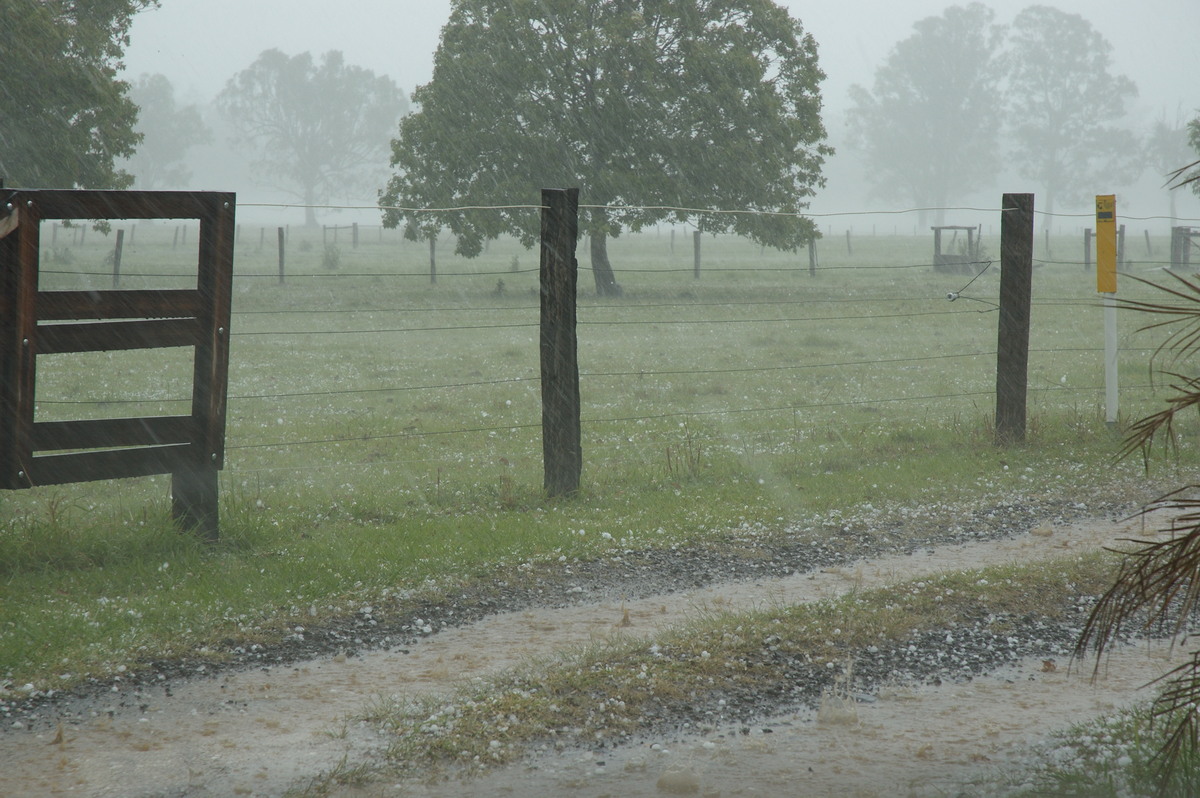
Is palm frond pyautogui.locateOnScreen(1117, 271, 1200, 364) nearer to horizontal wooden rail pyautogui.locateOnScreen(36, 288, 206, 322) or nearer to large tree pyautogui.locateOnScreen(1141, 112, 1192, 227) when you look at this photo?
horizontal wooden rail pyautogui.locateOnScreen(36, 288, 206, 322)

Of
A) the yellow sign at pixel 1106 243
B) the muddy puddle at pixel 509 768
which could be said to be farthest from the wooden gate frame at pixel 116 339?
the yellow sign at pixel 1106 243

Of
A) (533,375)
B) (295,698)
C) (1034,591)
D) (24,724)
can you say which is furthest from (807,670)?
(533,375)

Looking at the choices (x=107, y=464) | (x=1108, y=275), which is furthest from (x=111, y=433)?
(x=1108, y=275)

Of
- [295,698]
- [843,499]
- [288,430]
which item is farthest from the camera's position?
[288,430]

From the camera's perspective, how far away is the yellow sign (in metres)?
9.87

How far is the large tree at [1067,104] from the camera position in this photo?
108938 millimetres

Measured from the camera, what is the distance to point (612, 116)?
33.7 metres

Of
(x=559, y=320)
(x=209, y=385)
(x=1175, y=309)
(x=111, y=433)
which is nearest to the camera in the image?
(x=1175, y=309)

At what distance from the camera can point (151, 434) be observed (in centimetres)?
650

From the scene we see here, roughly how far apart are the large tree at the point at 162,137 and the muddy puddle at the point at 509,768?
114489mm

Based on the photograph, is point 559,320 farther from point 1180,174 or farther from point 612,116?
point 612,116

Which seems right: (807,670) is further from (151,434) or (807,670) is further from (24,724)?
(151,434)

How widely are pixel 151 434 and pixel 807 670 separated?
4.57 metres

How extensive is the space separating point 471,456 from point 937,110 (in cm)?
11850
